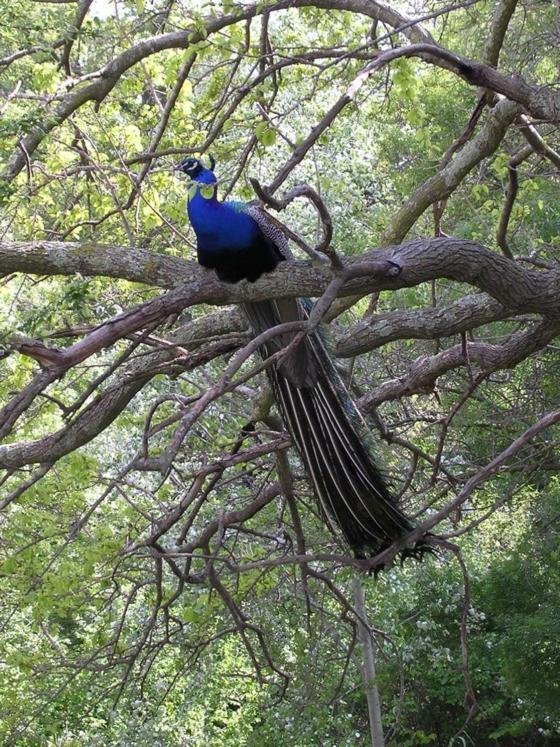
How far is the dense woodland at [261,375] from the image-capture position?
3.15 meters

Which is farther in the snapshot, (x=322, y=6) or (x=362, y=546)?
(x=322, y=6)

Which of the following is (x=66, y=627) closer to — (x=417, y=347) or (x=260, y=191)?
(x=417, y=347)

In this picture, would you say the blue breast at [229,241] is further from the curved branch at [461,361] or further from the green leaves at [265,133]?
the curved branch at [461,361]

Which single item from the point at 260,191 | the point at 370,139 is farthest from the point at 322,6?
the point at 370,139

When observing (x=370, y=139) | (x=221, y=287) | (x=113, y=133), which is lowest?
(x=221, y=287)

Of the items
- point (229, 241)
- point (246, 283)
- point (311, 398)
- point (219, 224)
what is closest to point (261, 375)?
point (311, 398)

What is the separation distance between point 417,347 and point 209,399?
4575 millimetres

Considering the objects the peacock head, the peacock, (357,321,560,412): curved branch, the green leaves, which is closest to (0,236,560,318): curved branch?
the peacock

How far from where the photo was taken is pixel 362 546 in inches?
137

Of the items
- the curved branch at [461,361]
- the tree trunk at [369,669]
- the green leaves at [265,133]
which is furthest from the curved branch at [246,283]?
the tree trunk at [369,669]

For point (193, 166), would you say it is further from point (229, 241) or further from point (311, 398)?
point (311, 398)

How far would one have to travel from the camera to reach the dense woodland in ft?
10.3

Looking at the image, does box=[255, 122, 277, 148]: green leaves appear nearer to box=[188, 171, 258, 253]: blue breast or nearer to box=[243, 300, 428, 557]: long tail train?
box=[188, 171, 258, 253]: blue breast

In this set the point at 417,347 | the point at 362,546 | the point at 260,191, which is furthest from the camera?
the point at 417,347
